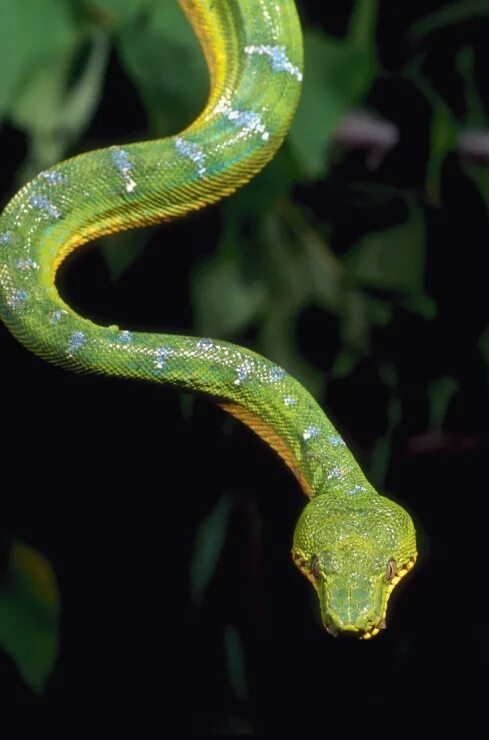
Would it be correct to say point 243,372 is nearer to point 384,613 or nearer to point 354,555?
point 354,555

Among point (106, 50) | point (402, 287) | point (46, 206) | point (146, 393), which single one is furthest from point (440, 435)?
point (46, 206)

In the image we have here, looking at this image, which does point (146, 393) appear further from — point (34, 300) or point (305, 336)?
point (34, 300)

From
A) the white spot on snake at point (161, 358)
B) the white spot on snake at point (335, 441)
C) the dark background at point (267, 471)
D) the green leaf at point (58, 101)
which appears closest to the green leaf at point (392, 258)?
the dark background at point (267, 471)

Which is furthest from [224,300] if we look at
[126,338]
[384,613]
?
[384,613]

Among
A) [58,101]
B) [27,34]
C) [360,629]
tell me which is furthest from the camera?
[58,101]

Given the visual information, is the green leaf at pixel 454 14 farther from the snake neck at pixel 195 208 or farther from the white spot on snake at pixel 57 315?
the white spot on snake at pixel 57 315

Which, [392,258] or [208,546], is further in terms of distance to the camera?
[208,546]
